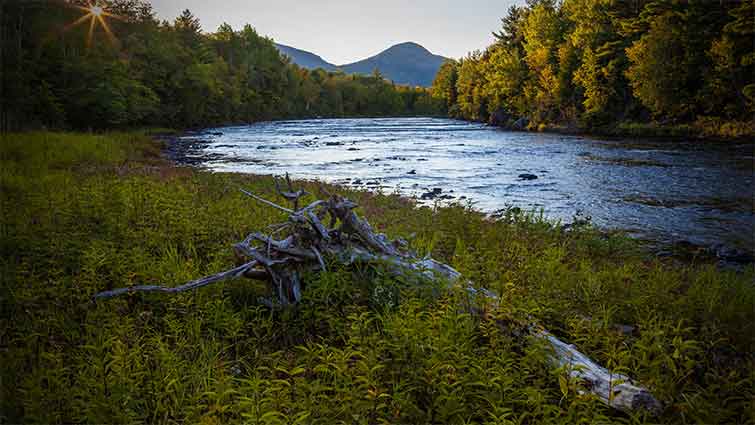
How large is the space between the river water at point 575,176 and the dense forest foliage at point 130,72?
385 inches

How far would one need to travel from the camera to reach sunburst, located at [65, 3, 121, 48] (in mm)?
40088

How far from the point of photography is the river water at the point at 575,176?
1173 centimetres

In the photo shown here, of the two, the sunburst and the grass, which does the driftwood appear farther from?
the sunburst

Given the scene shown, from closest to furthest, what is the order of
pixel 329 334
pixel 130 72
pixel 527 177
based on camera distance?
pixel 329 334 → pixel 527 177 → pixel 130 72

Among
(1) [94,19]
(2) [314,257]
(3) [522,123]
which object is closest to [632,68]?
(3) [522,123]

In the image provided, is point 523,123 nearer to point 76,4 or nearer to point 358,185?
point 358,185

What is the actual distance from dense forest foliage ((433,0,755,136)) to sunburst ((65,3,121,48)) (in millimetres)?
46861

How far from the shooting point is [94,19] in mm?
44781

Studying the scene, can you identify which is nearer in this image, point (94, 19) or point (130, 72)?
point (94, 19)

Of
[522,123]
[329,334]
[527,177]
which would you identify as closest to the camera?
[329,334]

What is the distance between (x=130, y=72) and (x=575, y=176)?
44.7 metres

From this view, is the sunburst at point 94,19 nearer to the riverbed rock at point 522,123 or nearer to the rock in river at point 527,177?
the rock in river at point 527,177

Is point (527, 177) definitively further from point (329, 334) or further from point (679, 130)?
point (679, 130)

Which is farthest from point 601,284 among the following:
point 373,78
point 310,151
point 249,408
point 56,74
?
point 373,78
